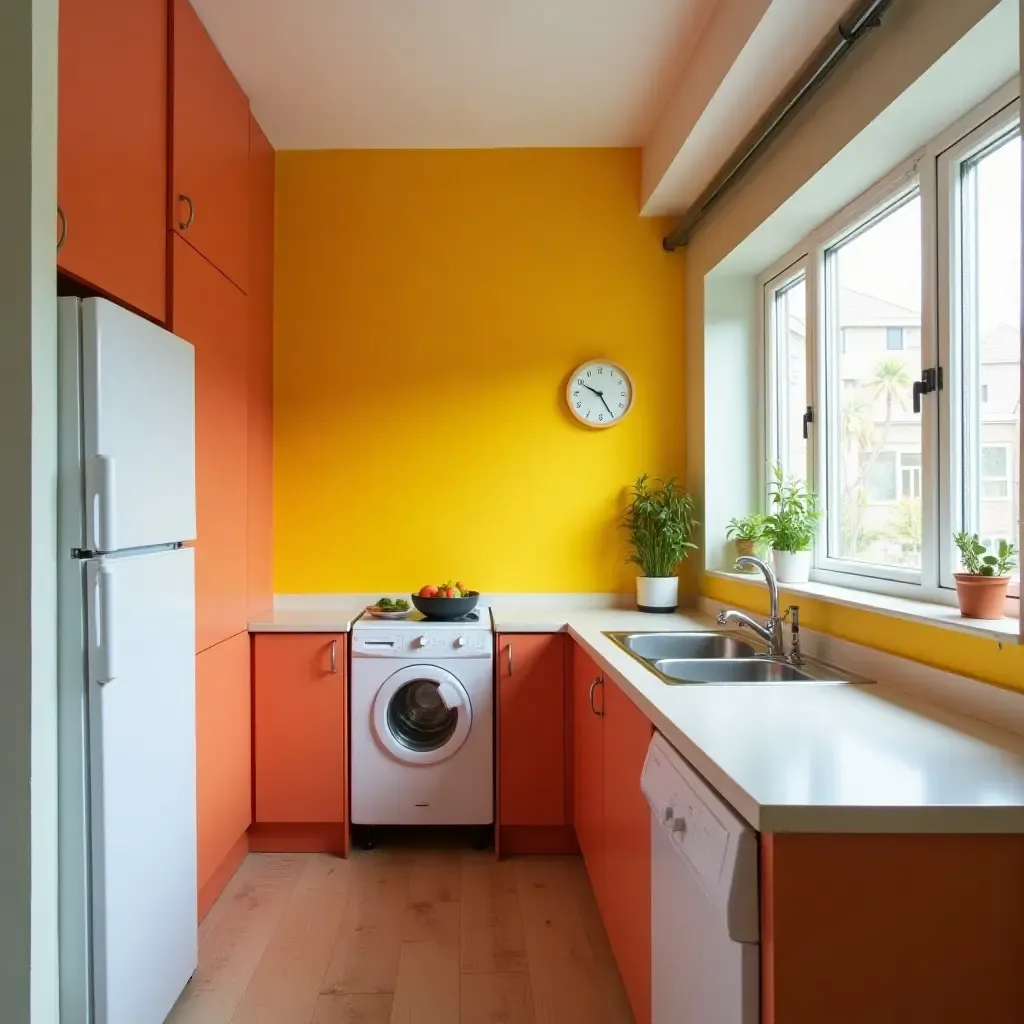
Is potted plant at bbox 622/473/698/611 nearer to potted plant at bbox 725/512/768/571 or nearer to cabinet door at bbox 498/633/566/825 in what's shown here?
potted plant at bbox 725/512/768/571

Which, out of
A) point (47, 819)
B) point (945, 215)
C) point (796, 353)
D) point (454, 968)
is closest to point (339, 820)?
point (454, 968)

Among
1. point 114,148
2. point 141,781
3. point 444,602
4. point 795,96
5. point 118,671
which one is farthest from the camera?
point 444,602

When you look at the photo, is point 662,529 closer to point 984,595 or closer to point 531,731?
point 531,731

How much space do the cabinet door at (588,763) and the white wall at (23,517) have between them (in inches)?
54.6

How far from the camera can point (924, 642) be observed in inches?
62.5

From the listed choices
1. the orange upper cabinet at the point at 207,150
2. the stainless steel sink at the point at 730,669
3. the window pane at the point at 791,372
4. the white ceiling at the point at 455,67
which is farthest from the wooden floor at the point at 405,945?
the white ceiling at the point at 455,67

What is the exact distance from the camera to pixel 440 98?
8.79 ft

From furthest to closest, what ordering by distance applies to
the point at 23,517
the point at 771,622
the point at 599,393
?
the point at 599,393 → the point at 771,622 → the point at 23,517

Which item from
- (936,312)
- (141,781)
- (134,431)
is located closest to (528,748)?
(141,781)

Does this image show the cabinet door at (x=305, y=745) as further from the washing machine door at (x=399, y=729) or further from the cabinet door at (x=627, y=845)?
the cabinet door at (x=627, y=845)

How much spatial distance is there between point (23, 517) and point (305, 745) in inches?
61.9

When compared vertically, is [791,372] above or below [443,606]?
above

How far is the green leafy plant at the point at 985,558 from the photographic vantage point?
150cm

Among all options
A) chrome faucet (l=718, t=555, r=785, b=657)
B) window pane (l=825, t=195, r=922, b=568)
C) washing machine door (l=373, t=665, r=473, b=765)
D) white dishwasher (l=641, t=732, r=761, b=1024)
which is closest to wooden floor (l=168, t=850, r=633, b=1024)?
washing machine door (l=373, t=665, r=473, b=765)
